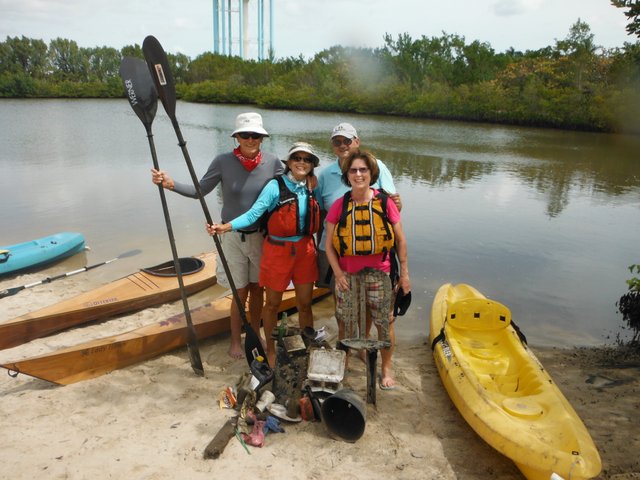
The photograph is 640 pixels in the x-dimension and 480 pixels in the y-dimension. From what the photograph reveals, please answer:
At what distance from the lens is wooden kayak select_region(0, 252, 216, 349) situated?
4.62m

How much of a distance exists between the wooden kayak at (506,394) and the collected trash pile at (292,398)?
33.3 inches

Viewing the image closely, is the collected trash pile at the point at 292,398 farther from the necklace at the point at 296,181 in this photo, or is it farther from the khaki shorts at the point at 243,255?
the necklace at the point at 296,181

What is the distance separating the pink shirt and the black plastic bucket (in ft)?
2.82

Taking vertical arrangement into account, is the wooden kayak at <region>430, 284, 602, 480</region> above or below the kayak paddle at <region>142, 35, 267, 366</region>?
below

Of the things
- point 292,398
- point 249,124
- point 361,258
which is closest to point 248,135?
point 249,124

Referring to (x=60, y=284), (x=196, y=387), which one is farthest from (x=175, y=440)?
(x=60, y=284)

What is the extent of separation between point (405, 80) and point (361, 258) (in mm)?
51520

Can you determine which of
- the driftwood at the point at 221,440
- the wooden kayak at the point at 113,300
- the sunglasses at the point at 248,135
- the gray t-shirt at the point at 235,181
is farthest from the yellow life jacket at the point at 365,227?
the wooden kayak at the point at 113,300

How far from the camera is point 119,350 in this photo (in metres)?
4.07

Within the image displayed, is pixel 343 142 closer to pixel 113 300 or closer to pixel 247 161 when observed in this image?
pixel 247 161

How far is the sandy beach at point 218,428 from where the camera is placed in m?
2.94

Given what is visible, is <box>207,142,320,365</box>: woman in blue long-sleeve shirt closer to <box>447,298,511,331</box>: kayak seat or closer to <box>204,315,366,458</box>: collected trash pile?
<box>204,315,366,458</box>: collected trash pile

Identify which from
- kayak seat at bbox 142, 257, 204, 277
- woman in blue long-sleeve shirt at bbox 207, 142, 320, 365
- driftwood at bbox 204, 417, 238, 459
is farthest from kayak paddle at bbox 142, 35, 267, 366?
kayak seat at bbox 142, 257, 204, 277

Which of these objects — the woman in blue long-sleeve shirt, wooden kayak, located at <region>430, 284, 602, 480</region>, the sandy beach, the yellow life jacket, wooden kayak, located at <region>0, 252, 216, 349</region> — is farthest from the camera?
wooden kayak, located at <region>0, 252, 216, 349</region>
